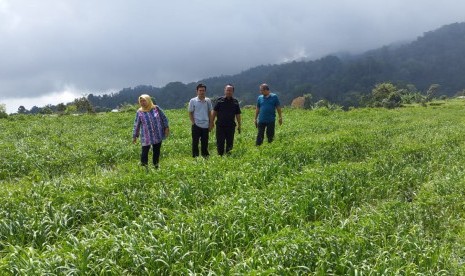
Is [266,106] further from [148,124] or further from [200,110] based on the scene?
[148,124]

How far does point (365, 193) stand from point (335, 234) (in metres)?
3.05

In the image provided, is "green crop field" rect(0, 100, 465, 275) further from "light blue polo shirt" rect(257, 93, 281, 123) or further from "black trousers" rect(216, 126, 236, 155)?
"light blue polo shirt" rect(257, 93, 281, 123)

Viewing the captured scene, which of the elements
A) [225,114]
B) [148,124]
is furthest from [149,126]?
[225,114]

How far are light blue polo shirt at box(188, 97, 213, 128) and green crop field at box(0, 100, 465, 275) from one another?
1698 millimetres

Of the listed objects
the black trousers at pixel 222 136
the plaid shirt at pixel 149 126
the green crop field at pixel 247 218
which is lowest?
the green crop field at pixel 247 218

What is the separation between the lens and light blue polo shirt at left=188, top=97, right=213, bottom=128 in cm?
1228

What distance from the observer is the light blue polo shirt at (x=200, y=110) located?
40.3 feet

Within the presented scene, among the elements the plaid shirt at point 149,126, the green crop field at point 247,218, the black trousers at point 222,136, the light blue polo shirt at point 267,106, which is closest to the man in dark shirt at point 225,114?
the black trousers at point 222,136

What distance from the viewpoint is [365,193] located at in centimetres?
829

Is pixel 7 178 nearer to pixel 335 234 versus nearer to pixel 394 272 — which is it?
pixel 335 234

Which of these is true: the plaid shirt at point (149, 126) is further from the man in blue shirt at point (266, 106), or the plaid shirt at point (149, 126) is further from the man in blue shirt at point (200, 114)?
the man in blue shirt at point (266, 106)

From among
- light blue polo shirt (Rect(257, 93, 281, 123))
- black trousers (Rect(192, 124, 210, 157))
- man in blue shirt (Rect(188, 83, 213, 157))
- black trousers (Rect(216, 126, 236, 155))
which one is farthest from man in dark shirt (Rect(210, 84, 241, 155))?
light blue polo shirt (Rect(257, 93, 281, 123))

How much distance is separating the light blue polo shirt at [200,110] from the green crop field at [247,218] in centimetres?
170

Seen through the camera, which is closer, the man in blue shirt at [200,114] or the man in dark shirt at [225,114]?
the man in blue shirt at [200,114]
